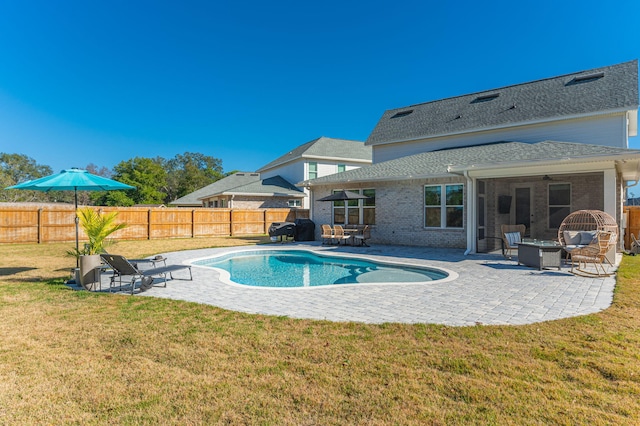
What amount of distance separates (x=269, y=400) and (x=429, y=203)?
13.4 metres

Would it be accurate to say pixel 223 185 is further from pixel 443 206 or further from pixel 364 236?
pixel 443 206

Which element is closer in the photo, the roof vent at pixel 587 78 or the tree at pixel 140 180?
the roof vent at pixel 587 78

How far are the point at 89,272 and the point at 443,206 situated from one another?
41.7 feet

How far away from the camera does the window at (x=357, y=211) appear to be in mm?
17188

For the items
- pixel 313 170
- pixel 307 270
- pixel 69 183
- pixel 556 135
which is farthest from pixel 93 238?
pixel 313 170

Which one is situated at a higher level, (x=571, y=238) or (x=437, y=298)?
(x=571, y=238)

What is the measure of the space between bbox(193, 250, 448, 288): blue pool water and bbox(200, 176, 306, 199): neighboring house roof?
13557mm

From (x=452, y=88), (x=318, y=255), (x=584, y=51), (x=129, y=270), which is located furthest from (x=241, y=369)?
(x=452, y=88)

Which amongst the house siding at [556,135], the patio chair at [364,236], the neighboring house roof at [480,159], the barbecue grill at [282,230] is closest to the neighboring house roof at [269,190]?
the barbecue grill at [282,230]

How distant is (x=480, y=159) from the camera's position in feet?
43.4

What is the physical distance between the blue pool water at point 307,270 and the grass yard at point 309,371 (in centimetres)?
395

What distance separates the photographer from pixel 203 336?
14.9 ft

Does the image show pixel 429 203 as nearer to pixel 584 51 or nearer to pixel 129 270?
pixel 129 270

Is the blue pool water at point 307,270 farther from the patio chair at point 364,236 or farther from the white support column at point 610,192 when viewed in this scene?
the white support column at point 610,192
